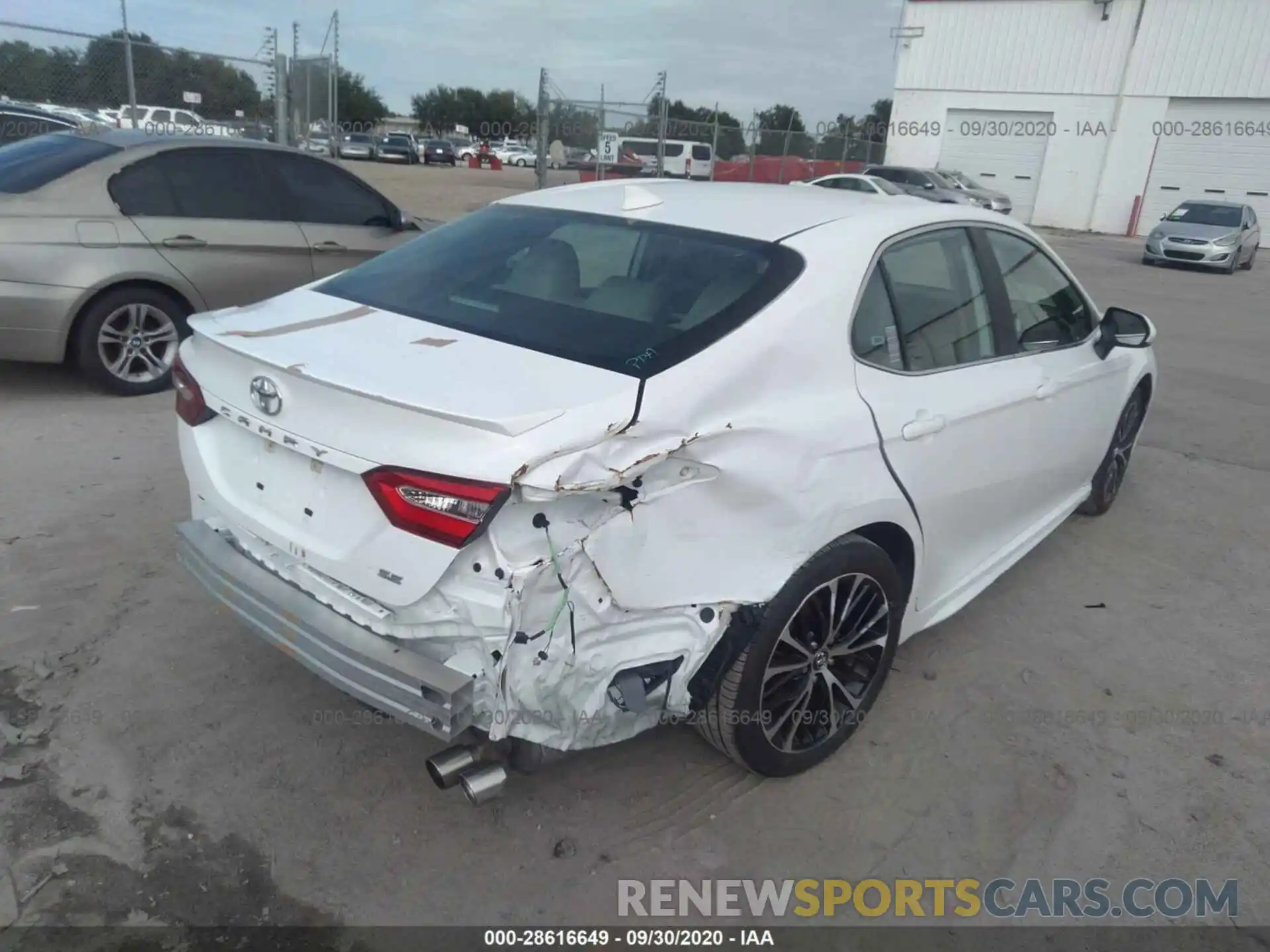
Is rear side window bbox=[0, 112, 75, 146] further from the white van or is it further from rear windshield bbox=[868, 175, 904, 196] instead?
rear windshield bbox=[868, 175, 904, 196]

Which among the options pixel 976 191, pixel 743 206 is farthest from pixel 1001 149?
pixel 743 206

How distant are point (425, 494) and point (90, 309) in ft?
15.4

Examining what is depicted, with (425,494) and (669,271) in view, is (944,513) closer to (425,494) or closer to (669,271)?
(669,271)

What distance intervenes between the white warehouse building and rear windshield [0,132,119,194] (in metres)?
29.9

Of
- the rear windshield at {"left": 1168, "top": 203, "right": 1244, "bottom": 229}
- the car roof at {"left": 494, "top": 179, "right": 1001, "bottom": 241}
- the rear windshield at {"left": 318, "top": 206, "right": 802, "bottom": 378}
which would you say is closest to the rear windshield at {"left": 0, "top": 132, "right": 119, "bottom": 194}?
the rear windshield at {"left": 318, "top": 206, "right": 802, "bottom": 378}

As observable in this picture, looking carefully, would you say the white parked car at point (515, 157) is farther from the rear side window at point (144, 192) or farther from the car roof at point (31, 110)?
the rear side window at point (144, 192)

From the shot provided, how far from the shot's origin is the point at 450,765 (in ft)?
7.80

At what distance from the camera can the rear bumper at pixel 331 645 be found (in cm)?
216

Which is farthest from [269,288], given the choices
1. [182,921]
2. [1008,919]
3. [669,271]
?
[1008,919]

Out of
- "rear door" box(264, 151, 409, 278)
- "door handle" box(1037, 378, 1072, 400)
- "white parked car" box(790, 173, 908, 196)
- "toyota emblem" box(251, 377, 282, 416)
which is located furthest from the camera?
"white parked car" box(790, 173, 908, 196)

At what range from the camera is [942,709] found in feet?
11.0

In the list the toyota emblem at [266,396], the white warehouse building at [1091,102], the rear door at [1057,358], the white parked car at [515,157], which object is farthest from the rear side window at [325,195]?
the white parked car at [515,157]

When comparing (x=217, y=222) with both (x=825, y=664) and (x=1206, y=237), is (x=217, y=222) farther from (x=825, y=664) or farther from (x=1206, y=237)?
(x=1206, y=237)

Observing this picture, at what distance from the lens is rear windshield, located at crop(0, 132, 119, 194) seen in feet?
18.5
